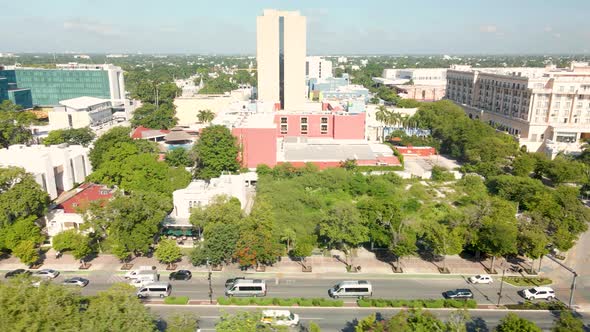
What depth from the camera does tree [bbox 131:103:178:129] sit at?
89312mm

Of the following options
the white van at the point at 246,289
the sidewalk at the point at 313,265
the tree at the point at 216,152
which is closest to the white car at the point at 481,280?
the sidewalk at the point at 313,265

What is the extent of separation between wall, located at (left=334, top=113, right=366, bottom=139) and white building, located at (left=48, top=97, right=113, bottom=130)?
53.4 m

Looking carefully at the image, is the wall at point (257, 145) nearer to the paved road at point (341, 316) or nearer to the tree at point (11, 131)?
the paved road at point (341, 316)

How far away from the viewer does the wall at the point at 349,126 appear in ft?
243

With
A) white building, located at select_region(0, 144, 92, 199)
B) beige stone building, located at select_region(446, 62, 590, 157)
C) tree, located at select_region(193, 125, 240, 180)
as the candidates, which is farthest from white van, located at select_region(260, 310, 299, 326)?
beige stone building, located at select_region(446, 62, 590, 157)

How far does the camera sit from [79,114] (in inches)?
3511

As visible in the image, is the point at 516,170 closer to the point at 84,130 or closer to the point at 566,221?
the point at 566,221

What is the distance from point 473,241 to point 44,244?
137 ft

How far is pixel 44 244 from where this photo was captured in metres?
41.7

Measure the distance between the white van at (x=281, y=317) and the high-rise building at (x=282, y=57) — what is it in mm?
61450

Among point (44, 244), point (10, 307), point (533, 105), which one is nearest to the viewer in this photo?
point (10, 307)

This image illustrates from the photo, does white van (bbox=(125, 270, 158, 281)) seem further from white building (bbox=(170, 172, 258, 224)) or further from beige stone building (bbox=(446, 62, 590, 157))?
beige stone building (bbox=(446, 62, 590, 157))

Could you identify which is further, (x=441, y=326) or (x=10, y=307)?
(x=441, y=326)

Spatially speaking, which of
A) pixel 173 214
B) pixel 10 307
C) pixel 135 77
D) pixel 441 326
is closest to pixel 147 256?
pixel 173 214
